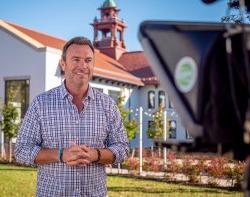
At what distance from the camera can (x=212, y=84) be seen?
128 cm

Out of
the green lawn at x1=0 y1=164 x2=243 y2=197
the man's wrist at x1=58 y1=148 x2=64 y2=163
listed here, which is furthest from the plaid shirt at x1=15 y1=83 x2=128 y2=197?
the green lawn at x1=0 y1=164 x2=243 y2=197

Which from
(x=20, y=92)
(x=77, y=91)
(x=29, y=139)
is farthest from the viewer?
(x=20, y=92)

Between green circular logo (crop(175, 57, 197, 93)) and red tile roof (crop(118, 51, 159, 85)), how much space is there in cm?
3273

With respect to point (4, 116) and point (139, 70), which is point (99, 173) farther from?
point (139, 70)

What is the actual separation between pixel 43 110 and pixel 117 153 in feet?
1.70

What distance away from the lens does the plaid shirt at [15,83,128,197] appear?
121 inches

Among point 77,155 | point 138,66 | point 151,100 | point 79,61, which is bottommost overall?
point 77,155

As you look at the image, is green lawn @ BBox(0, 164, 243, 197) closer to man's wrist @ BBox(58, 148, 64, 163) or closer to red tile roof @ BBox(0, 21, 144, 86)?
man's wrist @ BBox(58, 148, 64, 163)

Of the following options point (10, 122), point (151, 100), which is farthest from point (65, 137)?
point (151, 100)

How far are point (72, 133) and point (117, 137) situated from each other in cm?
30

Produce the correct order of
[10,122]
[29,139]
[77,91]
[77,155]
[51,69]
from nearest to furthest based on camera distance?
[77,155], [29,139], [77,91], [10,122], [51,69]

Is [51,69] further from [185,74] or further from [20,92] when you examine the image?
[185,74]

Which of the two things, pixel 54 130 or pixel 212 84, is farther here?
pixel 54 130

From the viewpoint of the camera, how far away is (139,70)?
37.8 m
